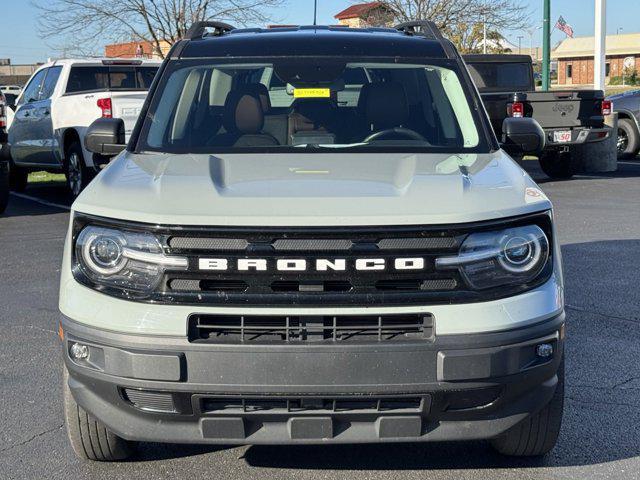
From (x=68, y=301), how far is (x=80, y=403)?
0.39 m

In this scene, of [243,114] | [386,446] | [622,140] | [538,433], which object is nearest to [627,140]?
[622,140]

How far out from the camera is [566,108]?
47.1 feet

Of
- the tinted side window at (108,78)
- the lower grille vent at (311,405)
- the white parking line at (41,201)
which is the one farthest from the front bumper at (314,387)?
the tinted side window at (108,78)

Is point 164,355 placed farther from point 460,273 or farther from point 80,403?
point 460,273

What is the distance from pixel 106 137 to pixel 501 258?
7.98 ft

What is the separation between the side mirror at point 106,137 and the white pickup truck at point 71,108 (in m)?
6.99

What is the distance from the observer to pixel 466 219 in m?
3.48

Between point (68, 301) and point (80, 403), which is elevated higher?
Answer: point (68, 301)

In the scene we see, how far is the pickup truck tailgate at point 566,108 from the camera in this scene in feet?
46.7

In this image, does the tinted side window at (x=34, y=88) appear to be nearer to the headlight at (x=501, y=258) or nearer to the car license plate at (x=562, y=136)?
the car license plate at (x=562, y=136)

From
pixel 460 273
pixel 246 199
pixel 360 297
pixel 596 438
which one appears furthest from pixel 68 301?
pixel 596 438

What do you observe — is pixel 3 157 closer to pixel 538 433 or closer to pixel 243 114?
pixel 243 114

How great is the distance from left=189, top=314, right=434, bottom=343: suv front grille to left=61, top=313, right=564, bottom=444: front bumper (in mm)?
53

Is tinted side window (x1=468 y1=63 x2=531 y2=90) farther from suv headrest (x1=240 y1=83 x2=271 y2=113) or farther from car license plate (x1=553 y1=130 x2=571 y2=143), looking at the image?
suv headrest (x1=240 y1=83 x2=271 y2=113)
